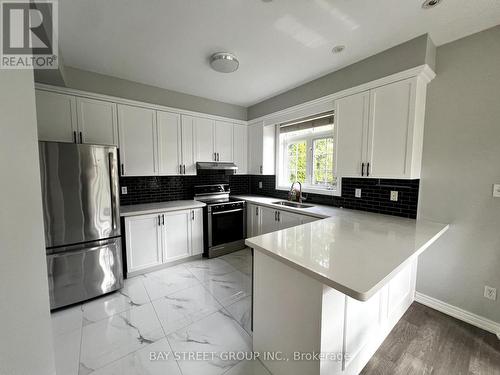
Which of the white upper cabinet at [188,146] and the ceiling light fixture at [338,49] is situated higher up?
the ceiling light fixture at [338,49]

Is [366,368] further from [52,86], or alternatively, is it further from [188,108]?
[52,86]

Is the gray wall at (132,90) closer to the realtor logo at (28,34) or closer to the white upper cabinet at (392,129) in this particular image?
the realtor logo at (28,34)

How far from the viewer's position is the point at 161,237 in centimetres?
277

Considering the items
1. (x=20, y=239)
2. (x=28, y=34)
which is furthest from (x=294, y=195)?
(x=28, y=34)

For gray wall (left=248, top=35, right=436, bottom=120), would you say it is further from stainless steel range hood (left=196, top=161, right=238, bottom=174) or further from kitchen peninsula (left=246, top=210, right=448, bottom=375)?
kitchen peninsula (left=246, top=210, right=448, bottom=375)

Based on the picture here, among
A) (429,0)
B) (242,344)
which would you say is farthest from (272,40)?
(242,344)

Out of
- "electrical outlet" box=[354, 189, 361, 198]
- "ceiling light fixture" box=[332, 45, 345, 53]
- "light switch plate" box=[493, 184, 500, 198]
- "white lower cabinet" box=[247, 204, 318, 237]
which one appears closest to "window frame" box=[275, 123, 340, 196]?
"electrical outlet" box=[354, 189, 361, 198]

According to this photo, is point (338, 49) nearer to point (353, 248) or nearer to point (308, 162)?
point (308, 162)

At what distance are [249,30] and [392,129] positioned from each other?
167 cm

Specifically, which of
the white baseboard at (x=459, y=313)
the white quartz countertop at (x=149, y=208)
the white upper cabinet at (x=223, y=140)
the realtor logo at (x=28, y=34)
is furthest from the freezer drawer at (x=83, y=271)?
the white baseboard at (x=459, y=313)

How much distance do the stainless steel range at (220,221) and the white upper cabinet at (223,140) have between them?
54cm

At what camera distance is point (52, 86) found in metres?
2.30

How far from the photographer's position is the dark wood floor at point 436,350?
4.76ft

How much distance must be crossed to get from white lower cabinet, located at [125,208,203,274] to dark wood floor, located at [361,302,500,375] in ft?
7.90
